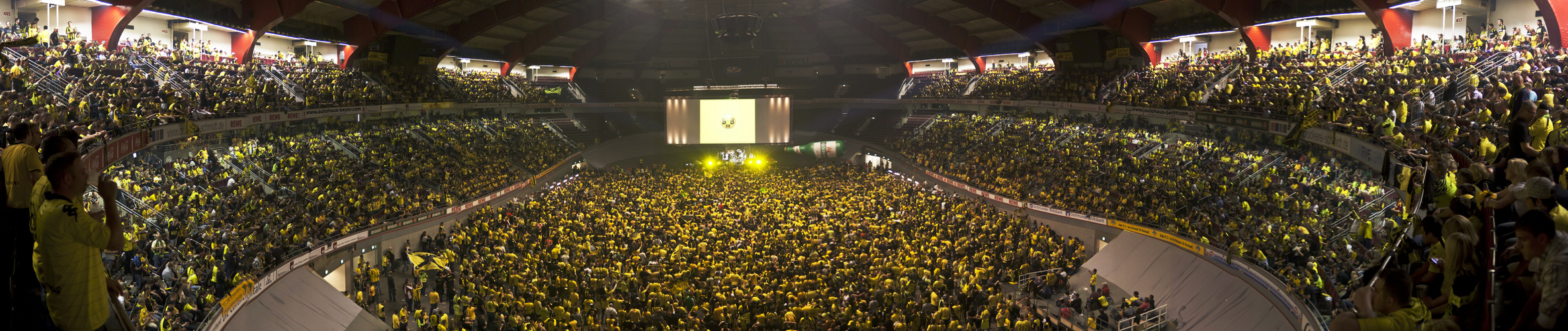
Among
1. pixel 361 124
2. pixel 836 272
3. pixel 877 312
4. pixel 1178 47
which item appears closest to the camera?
pixel 877 312

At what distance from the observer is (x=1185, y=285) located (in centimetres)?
1862

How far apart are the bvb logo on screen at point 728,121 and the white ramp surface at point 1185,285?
23245 mm

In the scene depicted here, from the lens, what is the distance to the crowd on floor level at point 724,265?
52.6 feet

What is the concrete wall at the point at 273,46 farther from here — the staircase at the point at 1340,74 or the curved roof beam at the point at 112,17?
the staircase at the point at 1340,74

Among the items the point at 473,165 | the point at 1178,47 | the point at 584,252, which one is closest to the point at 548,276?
the point at 584,252

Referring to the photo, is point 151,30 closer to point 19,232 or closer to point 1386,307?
point 19,232

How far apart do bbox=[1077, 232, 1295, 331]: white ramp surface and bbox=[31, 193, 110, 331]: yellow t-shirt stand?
53.8 feet

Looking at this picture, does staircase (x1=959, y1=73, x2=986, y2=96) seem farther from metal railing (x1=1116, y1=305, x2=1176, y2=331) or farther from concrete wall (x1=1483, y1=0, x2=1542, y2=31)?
metal railing (x1=1116, y1=305, x2=1176, y2=331)

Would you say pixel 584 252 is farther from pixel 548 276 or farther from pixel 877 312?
pixel 877 312

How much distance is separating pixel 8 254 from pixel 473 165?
27.6 metres

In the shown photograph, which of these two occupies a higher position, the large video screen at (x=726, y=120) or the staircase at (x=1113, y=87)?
the staircase at (x=1113, y=87)

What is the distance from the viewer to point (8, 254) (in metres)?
4.96

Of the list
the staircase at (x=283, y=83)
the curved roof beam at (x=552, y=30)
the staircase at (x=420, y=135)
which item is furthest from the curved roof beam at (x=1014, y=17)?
the staircase at (x=283, y=83)

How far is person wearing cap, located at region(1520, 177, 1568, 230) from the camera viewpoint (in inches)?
216
